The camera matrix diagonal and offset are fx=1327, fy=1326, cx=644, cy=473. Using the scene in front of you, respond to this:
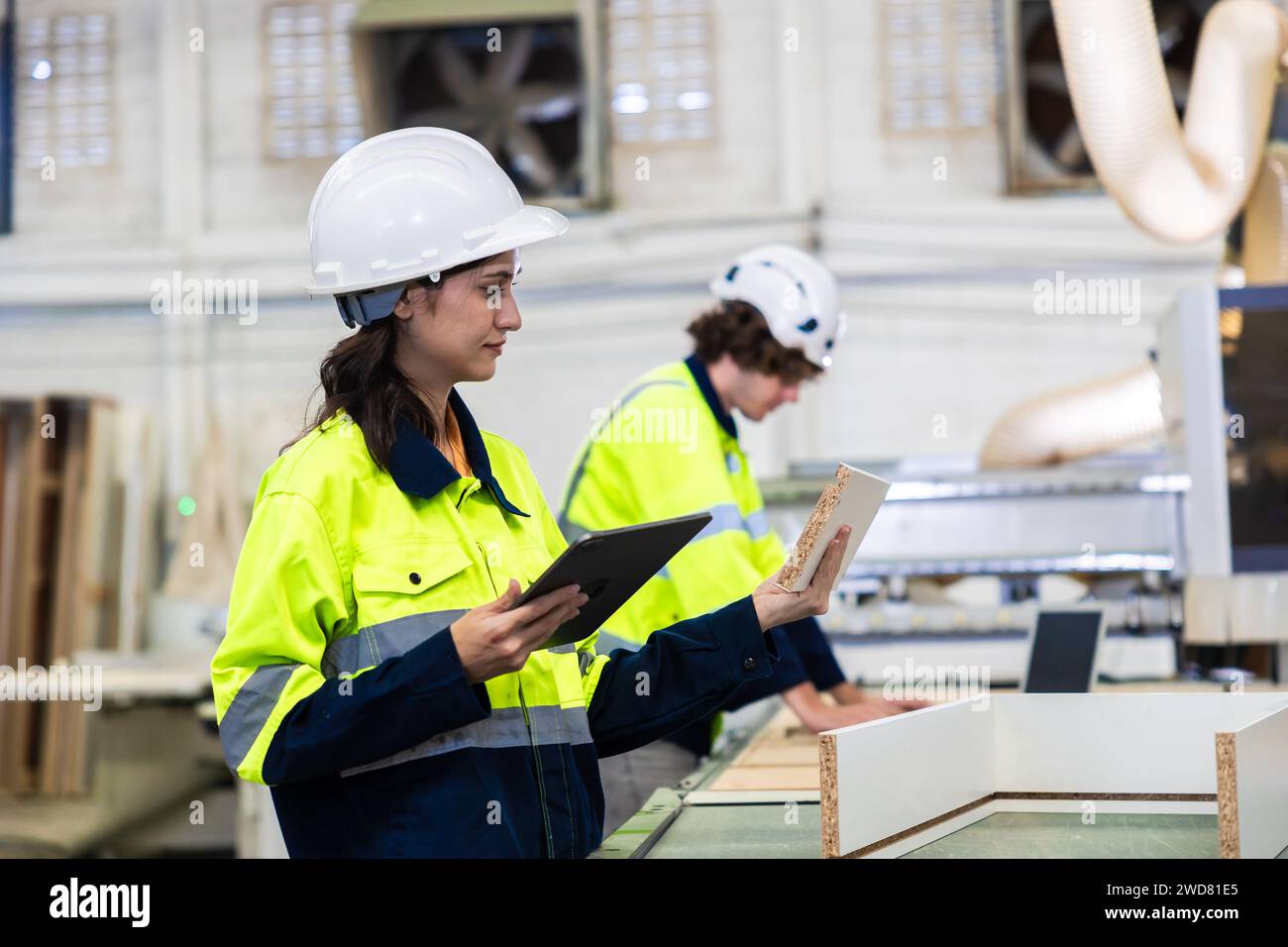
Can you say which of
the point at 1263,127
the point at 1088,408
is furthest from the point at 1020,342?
the point at 1263,127

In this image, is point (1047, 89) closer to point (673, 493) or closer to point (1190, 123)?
point (1190, 123)

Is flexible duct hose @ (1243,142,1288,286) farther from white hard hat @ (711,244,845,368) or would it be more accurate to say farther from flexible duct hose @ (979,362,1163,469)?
white hard hat @ (711,244,845,368)

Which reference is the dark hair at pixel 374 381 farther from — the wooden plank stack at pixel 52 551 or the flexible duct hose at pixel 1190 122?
the wooden plank stack at pixel 52 551

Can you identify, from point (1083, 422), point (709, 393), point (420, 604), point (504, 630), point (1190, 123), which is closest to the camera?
point (504, 630)

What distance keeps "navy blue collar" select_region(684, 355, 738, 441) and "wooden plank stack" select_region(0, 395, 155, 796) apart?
3.97m

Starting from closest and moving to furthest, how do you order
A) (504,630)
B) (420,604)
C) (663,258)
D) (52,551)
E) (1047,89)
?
(504,630) < (420,604) < (52,551) < (663,258) < (1047,89)

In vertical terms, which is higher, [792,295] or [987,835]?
[792,295]

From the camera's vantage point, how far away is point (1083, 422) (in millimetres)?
4488

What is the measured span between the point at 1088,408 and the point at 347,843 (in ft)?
12.0

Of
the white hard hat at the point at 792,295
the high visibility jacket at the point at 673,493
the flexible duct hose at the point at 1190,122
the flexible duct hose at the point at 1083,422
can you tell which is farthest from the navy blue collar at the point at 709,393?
the flexible duct hose at the point at 1083,422

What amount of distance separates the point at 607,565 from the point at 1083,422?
3.50 m

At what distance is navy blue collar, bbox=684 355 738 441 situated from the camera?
259 centimetres

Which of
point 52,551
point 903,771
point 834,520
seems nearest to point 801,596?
point 834,520
